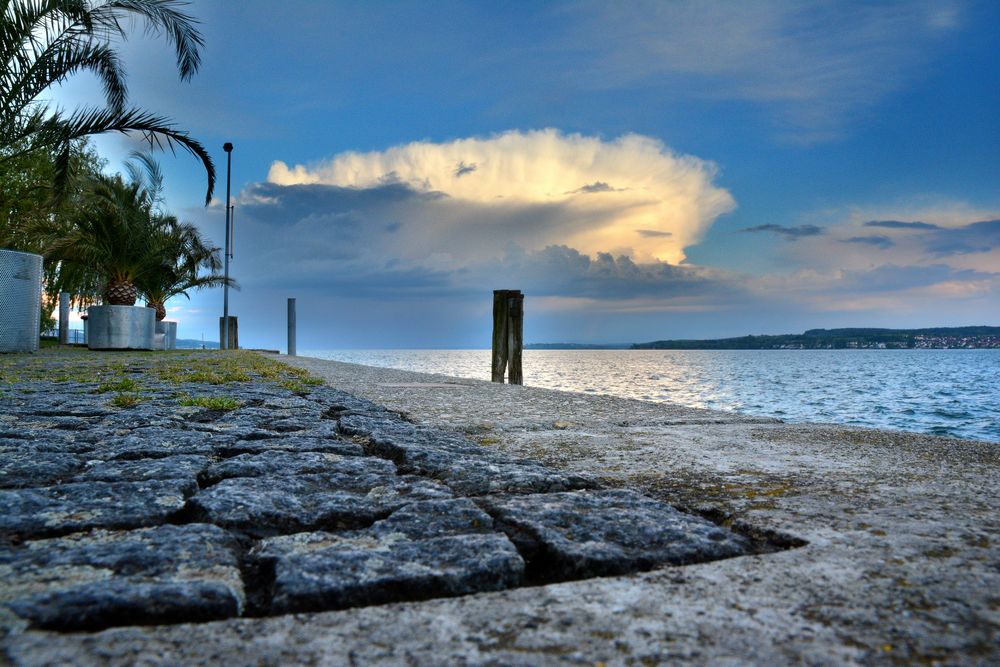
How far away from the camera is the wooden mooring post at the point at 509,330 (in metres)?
9.43

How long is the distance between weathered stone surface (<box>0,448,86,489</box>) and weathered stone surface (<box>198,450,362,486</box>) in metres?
0.38

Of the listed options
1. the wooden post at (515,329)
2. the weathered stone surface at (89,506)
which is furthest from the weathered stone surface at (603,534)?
the wooden post at (515,329)

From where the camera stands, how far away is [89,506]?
1.42 m

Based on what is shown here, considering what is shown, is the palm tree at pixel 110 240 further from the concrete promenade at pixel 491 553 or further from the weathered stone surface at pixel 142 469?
the concrete promenade at pixel 491 553

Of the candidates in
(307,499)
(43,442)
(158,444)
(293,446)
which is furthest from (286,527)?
(43,442)

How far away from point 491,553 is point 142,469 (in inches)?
46.4

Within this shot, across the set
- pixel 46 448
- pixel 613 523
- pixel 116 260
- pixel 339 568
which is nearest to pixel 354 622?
pixel 339 568

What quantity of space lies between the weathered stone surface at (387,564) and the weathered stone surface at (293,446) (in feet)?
3.09

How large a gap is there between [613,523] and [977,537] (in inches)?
26.8

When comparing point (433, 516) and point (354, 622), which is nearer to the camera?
point (354, 622)

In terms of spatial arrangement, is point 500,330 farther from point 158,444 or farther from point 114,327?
point 114,327

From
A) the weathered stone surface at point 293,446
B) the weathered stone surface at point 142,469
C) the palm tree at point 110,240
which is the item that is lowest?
the weathered stone surface at point 293,446

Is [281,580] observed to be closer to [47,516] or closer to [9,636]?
[9,636]

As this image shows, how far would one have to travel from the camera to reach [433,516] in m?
1.39
